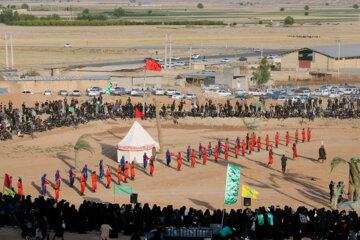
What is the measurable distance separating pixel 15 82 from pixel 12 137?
57.6 feet

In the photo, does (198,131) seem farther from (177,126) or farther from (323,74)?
(323,74)

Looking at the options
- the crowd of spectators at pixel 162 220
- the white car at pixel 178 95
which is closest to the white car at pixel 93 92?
the white car at pixel 178 95

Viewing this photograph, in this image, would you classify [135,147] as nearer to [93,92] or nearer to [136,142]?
[136,142]

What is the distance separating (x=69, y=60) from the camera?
81.1 meters

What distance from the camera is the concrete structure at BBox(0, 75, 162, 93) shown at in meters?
51.5

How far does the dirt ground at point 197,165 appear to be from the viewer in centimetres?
2470

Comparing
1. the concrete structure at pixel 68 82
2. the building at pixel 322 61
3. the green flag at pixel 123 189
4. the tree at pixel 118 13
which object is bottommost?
the green flag at pixel 123 189

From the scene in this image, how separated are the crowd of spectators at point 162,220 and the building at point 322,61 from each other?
50.4 metres

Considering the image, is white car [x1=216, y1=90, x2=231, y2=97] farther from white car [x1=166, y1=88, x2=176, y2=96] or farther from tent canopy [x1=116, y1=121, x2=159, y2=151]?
tent canopy [x1=116, y1=121, x2=159, y2=151]

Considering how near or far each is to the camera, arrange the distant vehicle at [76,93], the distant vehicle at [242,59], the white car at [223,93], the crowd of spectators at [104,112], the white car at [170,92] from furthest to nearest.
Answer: the distant vehicle at [242,59] < the white car at [223,93] < the white car at [170,92] < the distant vehicle at [76,93] < the crowd of spectators at [104,112]

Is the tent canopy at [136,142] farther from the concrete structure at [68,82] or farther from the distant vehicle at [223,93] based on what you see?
the distant vehicle at [223,93]

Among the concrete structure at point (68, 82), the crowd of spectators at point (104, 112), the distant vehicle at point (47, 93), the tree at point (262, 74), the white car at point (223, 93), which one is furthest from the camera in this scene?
the tree at point (262, 74)

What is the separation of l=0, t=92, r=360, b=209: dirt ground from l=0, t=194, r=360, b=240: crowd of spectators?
4748 mm

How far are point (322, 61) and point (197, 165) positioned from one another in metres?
42.1
